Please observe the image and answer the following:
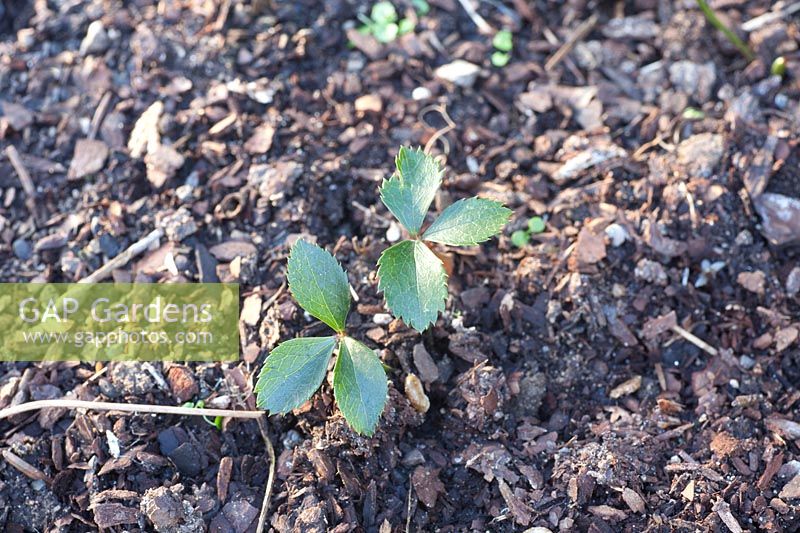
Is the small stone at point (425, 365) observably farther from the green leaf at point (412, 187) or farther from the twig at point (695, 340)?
the twig at point (695, 340)

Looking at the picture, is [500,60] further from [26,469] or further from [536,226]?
[26,469]

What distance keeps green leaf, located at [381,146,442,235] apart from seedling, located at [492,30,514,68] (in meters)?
0.86

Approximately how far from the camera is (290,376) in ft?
5.02

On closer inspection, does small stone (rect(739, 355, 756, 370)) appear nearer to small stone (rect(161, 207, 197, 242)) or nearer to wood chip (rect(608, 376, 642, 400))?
wood chip (rect(608, 376, 642, 400))

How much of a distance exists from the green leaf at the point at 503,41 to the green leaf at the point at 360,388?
1271mm

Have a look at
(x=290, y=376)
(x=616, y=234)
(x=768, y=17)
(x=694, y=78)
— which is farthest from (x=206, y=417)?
(x=768, y=17)

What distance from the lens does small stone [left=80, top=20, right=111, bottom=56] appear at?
236cm

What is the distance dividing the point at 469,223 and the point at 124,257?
0.97 metres

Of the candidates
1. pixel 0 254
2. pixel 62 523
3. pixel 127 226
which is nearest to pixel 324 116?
pixel 127 226

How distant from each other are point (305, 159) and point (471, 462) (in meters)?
0.95

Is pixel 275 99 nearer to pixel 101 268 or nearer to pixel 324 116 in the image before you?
pixel 324 116

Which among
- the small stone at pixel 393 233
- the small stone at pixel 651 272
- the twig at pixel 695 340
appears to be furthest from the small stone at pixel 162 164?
the twig at pixel 695 340

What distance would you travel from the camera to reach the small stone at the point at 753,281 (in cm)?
190

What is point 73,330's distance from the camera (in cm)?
189
